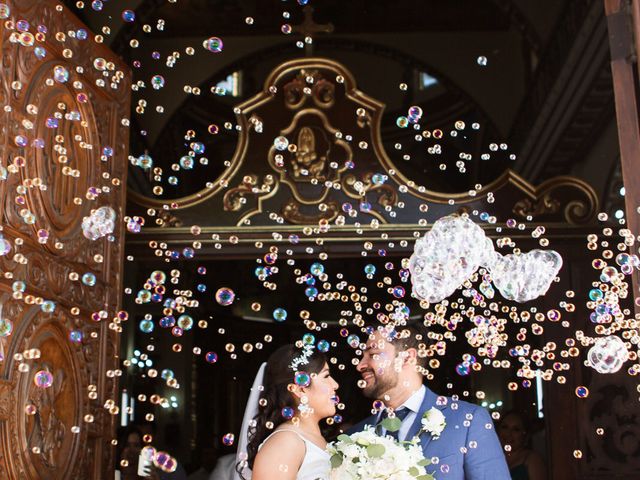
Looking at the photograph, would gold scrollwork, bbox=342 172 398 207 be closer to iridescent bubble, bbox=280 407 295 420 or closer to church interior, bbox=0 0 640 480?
church interior, bbox=0 0 640 480

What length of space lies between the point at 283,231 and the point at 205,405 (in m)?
6.82

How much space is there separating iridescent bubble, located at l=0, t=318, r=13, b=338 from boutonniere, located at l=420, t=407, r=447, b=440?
1783mm

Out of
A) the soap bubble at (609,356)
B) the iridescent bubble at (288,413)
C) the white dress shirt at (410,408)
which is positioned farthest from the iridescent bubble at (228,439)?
the soap bubble at (609,356)

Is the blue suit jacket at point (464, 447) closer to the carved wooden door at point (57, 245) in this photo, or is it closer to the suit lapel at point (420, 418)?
the suit lapel at point (420, 418)

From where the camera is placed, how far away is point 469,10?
965cm

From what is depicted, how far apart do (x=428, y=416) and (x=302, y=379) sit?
2.03 feet

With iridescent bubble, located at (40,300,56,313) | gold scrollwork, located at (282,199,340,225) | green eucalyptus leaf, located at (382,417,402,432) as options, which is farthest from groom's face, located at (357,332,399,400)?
gold scrollwork, located at (282,199,340,225)

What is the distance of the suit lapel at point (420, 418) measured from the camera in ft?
12.0

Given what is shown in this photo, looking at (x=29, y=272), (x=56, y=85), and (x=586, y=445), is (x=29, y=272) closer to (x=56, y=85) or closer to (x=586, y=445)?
(x=56, y=85)

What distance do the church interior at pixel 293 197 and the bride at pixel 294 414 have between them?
8.2 inches

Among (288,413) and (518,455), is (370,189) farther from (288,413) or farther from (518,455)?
(288,413)

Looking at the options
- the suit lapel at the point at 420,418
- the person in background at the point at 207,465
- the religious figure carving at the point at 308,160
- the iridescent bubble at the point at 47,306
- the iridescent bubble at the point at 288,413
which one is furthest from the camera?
the person in background at the point at 207,465

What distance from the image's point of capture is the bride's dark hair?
395 cm

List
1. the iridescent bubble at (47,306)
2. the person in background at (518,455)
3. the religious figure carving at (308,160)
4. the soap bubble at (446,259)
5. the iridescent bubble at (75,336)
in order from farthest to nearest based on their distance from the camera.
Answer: the religious figure carving at (308,160) < the person in background at (518,455) < the soap bubble at (446,259) < the iridescent bubble at (75,336) < the iridescent bubble at (47,306)
